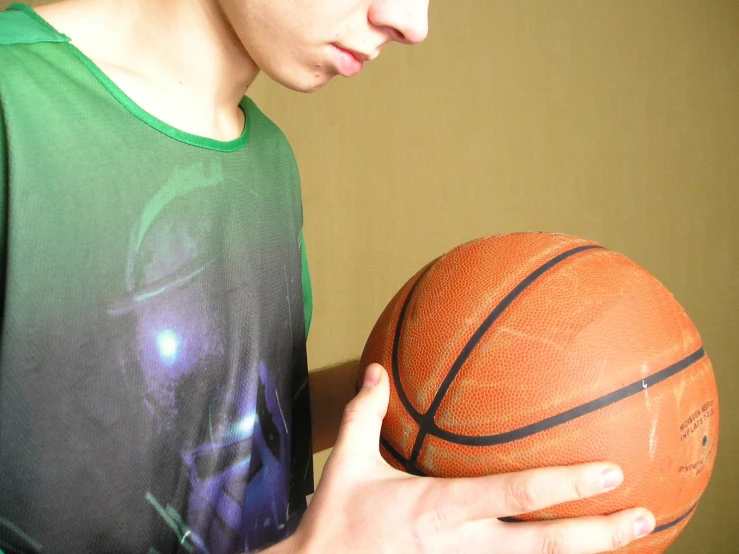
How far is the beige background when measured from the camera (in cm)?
183

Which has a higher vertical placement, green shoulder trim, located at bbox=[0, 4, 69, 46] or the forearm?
green shoulder trim, located at bbox=[0, 4, 69, 46]

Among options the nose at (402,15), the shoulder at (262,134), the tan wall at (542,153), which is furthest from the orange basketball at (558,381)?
the tan wall at (542,153)

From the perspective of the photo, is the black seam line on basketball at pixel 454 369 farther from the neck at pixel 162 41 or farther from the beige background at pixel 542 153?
the beige background at pixel 542 153

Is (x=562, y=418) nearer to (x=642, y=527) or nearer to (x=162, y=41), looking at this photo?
(x=642, y=527)

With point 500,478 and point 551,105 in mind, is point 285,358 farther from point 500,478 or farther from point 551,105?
point 551,105

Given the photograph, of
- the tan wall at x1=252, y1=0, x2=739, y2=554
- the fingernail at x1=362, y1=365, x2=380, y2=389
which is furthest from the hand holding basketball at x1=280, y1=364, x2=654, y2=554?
the tan wall at x1=252, y1=0, x2=739, y2=554

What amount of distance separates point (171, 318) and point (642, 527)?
541mm

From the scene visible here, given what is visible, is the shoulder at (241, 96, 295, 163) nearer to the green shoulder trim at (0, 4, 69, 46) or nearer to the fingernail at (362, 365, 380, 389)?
the green shoulder trim at (0, 4, 69, 46)

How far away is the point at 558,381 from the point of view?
1.92 ft

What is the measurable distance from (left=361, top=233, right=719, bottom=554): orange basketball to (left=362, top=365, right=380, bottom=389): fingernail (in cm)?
3

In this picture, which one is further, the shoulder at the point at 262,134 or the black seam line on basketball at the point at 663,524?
the shoulder at the point at 262,134

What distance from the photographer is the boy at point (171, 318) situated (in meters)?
0.53

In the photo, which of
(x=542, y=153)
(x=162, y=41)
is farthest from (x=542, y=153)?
(x=162, y=41)

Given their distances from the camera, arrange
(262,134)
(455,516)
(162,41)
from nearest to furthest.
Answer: (455,516) → (162,41) → (262,134)
